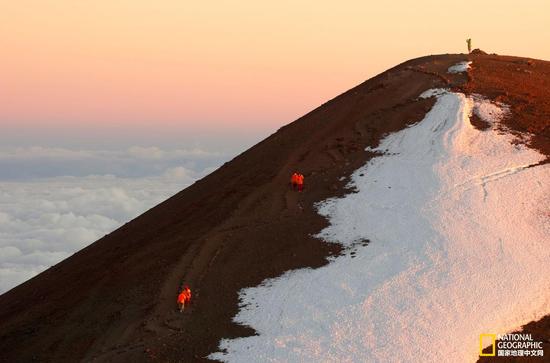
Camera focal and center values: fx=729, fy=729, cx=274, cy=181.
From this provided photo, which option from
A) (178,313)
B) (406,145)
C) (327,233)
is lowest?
(178,313)

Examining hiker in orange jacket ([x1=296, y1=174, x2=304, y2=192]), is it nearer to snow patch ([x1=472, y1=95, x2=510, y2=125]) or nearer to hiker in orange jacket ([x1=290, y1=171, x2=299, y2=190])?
hiker in orange jacket ([x1=290, y1=171, x2=299, y2=190])

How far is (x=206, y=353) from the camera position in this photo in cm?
2852

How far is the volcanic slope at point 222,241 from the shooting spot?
103 feet

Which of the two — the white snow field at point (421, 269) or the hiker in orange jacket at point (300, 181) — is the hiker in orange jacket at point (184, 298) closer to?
the white snow field at point (421, 269)

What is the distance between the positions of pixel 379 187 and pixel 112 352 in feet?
56.5

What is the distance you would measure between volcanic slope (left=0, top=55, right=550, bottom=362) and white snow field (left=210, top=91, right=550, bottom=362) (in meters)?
1.31

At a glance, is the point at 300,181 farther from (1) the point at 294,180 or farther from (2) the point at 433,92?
(2) the point at 433,92

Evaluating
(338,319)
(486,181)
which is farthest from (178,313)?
(486,181)

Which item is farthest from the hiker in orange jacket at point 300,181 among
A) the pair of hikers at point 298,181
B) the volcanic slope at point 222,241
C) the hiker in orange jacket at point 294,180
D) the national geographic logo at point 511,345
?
the national geographic logo at point 511,345

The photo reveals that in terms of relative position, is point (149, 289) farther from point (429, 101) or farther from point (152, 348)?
point (429, 101)

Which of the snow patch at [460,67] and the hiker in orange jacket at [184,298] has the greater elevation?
the snow patch at [460,67]

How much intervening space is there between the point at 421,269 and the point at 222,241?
1028 centimetres

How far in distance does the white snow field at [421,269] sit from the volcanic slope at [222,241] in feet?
4.31

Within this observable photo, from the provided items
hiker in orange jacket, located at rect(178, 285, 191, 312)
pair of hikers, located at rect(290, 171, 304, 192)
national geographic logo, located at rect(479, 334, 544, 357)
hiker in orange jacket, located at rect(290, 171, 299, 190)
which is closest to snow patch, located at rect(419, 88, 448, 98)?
pair of hikers, located at rect(290, 171, 304, 192)
